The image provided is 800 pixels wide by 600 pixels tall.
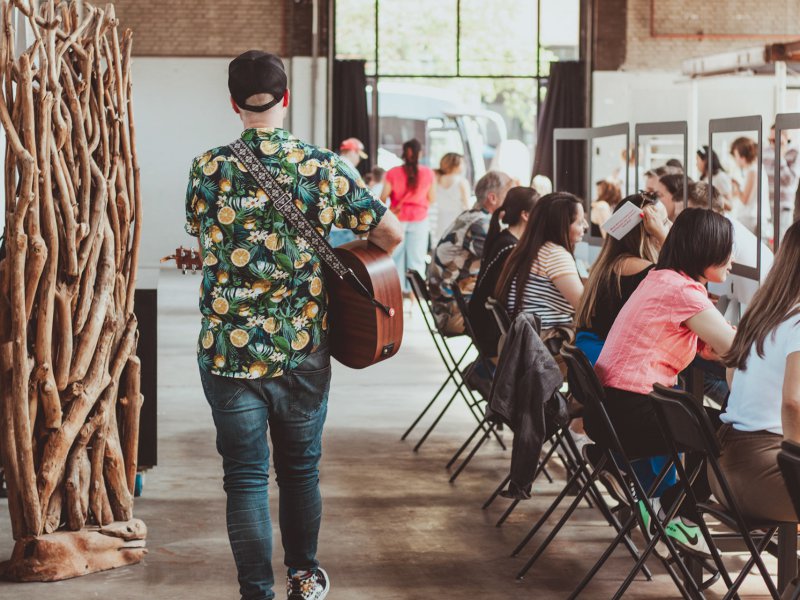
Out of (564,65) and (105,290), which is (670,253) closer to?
(105,290)

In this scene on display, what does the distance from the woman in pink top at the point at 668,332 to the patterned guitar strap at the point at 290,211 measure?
0.97m

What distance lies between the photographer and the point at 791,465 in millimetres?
2109

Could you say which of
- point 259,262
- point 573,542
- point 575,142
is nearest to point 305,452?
point 259,262

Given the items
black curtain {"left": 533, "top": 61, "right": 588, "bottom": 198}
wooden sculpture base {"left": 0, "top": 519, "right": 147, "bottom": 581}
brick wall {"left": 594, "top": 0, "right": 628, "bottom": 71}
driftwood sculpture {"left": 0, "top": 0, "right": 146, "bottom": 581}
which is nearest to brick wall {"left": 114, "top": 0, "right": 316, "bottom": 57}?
black curtain {"left": 533, "top": 61, "right": 588, "bottom": 198}

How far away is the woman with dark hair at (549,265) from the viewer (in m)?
4.87

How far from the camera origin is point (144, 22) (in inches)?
594

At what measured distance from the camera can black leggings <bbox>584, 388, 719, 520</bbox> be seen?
11.8 feet

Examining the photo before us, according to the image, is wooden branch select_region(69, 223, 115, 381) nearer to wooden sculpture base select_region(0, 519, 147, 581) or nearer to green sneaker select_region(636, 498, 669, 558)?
wooden sculpture base select_region(0, 519, 147, 581)

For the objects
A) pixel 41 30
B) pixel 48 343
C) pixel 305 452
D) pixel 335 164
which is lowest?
pixel 305 452

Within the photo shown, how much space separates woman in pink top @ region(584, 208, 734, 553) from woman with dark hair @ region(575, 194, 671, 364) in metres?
0.43

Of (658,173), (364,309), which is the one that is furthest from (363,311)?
(658,173)

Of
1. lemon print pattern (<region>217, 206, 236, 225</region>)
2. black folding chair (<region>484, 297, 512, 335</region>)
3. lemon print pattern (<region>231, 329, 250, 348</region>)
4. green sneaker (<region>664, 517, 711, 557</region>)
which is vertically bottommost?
green sneaker (<region>664, 517, 711, 557</region>)

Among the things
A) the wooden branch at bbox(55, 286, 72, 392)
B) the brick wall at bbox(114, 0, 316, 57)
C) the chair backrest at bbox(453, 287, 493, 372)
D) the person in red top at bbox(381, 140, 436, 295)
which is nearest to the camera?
the wooden branch at bbox(55, 286, 72, 392)

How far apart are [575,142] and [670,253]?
11600mm
